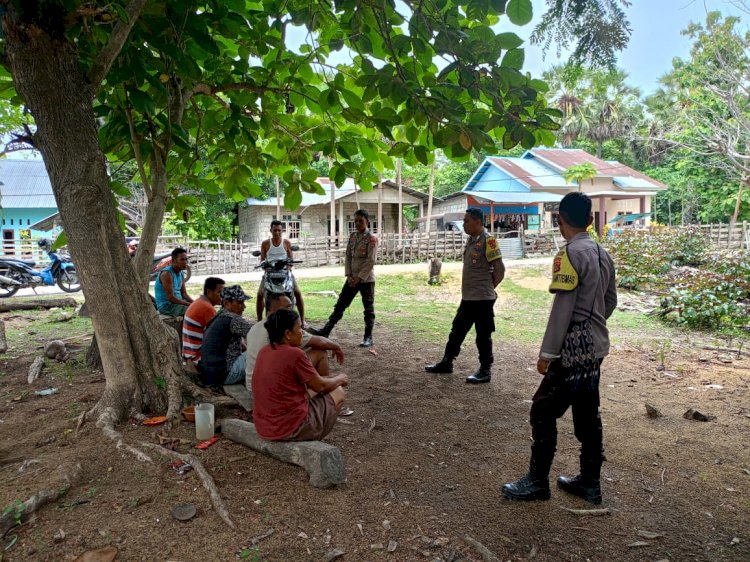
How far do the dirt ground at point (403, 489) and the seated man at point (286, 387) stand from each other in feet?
0.86

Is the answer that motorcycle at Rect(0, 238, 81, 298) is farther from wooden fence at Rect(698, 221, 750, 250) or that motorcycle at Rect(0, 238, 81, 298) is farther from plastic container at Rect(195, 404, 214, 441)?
wooden fence at Rect(698, 221, 750, 250)

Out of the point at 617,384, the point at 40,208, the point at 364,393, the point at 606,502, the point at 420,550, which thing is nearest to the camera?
the point at 420,550

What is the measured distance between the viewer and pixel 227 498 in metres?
2.90

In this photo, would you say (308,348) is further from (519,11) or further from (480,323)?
(519,11)


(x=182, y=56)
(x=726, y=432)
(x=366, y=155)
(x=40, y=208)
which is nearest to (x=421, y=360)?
(x=366, y=155)

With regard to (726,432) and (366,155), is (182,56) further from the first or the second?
(726,432)

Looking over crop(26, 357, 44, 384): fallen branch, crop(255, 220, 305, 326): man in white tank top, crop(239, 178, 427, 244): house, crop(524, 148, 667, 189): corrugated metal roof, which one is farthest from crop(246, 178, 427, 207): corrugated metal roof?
crop(26, 357, 44, 384): fallen branch

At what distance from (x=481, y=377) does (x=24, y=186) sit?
100ft

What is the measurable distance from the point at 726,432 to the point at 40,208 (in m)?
30.5

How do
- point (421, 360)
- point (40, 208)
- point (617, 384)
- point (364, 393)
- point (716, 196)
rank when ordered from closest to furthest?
point (364, 393) → point (617, 384) → point (421, 360) → point (40, 208) → point (716, 196)

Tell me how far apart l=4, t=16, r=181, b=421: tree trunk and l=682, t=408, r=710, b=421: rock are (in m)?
4.47

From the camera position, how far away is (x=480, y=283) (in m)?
5.36

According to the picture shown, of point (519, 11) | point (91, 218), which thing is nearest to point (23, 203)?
point (91, 218)

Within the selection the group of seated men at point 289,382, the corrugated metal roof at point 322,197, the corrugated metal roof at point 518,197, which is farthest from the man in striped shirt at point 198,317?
the corrugated metal roof at point 518,197
